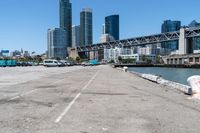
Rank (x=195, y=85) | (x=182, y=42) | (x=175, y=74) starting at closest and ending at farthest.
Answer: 1. (x=195, y=85)
2. (x=175, y=74)
3. (x=182, y=42)

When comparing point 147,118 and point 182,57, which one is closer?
point 147,118

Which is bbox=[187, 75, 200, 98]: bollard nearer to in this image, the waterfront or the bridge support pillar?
the waterfront

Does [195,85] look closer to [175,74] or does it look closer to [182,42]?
[175,74]

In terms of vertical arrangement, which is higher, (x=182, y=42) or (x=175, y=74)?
(x=182, y=42)

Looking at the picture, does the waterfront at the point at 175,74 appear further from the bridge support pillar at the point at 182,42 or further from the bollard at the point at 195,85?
the bridge support pillar at the point at 182,42

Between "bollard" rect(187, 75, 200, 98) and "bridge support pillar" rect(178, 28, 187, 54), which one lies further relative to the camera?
"bridge support pillar" rect(178, 28, 187, 54)

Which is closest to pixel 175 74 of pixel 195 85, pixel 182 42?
pixel 195 85

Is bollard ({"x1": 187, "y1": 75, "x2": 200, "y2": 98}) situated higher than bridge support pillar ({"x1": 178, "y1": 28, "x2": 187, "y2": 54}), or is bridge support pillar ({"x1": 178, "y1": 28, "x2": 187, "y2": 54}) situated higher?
bridge support pillar ({"x1": 178, "y1": 28, "x2": 187, "y2": 54})

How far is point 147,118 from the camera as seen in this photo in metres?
11.1

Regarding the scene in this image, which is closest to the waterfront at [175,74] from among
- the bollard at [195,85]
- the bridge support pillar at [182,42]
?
the bollard at [195,85]

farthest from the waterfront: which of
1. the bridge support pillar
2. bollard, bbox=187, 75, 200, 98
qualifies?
the bridge support pillar

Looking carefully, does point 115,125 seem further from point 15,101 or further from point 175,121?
point 15,101

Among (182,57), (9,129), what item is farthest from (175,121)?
(182,57)

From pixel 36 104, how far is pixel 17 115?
2853 mm
